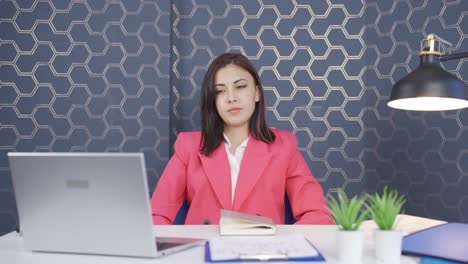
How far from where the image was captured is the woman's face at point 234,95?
2.04 m

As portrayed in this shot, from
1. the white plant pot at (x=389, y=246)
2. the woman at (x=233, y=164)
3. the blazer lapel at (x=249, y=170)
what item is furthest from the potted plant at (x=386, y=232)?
the blazer lapel at (x=249, y=170)

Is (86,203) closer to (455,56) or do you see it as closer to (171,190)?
(171,190)

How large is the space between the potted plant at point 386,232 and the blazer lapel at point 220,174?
0.96 m

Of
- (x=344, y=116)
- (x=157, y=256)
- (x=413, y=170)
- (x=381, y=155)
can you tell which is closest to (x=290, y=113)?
(x=344, y=116)

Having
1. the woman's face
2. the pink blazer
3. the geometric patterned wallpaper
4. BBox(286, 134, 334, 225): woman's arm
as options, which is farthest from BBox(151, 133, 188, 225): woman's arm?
the geometric patterned wallpaper

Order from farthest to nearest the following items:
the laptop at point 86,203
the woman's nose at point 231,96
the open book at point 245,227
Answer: the woman's nose at point 231,96
the open book at point 245,227
the laptop at point 86,203

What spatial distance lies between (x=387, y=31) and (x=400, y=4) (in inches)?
6.0

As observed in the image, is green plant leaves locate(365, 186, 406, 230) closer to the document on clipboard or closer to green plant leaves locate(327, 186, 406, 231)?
green plant leaves locate(327, 186, 406, 231)

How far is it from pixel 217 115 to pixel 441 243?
3.80ft

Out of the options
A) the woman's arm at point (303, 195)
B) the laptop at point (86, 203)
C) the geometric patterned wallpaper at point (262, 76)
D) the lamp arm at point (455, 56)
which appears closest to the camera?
the laptop at point (86, 203)

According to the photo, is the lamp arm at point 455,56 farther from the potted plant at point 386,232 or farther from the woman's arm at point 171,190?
the woman's arm at point 171,190

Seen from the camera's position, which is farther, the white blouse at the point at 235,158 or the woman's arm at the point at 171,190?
the white blouse at the point at 235,158

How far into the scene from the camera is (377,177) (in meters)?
2.67

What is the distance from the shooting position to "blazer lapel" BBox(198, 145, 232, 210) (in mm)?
1953
